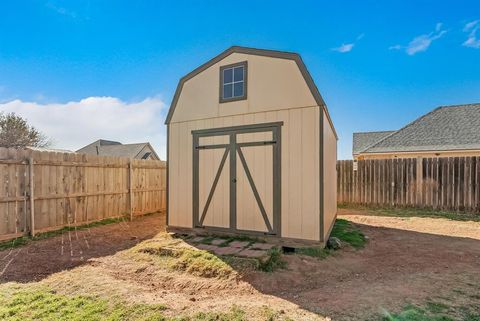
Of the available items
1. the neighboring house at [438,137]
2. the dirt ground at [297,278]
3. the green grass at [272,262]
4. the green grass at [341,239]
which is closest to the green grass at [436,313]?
the dirt ground at [297,278]

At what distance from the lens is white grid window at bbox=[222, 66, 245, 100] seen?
559 cm

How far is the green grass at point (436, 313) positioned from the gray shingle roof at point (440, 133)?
443 inches

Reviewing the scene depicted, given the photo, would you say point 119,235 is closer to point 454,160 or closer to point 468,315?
point 468,315

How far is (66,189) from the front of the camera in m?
7.02

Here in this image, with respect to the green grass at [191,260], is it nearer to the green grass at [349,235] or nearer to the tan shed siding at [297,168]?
the tan shed siding at [297,168]

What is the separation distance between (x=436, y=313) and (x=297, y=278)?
1574 mm

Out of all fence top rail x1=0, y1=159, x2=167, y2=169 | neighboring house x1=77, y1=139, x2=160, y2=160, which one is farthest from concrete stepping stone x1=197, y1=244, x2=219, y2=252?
neighboring house x1=77, y1=139, x2=160, y2=160

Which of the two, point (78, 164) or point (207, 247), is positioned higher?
point (78, 164)

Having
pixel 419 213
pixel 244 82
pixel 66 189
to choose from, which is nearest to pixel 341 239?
pixel 244 82

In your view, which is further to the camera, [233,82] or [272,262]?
[233,82]

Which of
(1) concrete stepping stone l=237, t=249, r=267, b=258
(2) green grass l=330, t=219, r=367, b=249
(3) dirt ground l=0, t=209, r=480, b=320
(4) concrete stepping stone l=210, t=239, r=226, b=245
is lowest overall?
(2) green grass l=330, t=219, r=367, b=249

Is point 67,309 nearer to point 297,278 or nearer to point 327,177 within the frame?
point 297,278

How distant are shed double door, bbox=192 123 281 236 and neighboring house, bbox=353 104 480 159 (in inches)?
388

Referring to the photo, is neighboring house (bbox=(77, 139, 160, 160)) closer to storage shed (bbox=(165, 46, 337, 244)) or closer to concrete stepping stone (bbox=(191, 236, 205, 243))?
storage shed (bbox=(165, 46, 337, 244))
